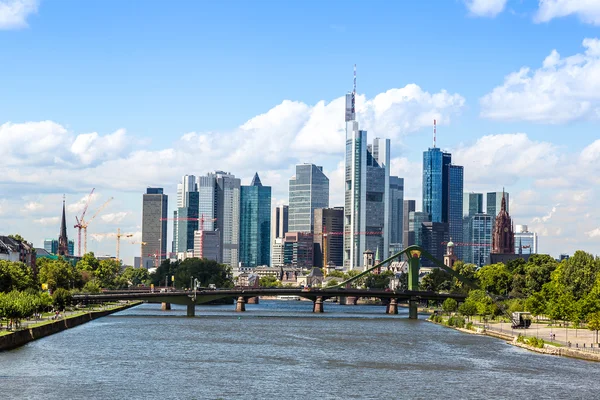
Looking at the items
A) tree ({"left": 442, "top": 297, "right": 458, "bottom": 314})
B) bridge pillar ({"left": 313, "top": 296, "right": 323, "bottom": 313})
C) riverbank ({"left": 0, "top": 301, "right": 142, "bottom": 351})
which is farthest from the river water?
bridge pillar ({"left": 313, "top": 296, "right": 323, "bottom": 313})

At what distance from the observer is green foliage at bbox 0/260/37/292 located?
13062cm

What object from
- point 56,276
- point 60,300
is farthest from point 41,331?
point 56,276

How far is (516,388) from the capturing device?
69.2 m

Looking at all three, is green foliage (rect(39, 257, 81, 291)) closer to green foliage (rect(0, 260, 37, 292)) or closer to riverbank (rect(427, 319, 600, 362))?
green foliage (rect(0, 260, 37, 292))

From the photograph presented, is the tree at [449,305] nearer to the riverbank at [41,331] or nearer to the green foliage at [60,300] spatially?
the riverbank at [41,331]

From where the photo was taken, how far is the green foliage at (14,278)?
131 metres

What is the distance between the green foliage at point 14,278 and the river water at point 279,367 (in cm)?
1680

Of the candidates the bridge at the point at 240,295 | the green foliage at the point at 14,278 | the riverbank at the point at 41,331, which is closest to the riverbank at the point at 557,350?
the riverbank at the point at 41,331

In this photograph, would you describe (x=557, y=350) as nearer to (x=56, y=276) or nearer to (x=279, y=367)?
(x=279, y=367)

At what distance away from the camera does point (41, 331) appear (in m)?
103

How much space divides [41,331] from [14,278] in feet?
120

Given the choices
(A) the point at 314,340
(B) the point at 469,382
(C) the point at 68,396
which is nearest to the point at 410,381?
(B) the point at 469,382

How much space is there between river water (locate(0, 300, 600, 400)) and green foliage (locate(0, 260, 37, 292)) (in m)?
16.8

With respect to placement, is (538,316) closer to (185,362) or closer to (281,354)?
(281,354)
